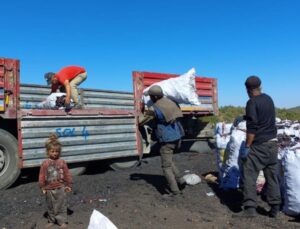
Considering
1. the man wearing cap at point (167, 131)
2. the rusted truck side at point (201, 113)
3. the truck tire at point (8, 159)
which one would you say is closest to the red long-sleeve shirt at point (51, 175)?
the man wearing cap at point (167, 131)

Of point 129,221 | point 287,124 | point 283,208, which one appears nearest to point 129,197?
point 129,221

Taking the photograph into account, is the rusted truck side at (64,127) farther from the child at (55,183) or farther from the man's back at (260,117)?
the man's back at (260,117)

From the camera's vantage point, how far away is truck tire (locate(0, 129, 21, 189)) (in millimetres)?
6801

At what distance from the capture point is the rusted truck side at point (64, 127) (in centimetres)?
687

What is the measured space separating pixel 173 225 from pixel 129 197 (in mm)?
1328

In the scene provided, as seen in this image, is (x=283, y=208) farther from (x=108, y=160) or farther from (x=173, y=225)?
(x=108, y=160)

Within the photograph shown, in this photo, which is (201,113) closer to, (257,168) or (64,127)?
(64,127)

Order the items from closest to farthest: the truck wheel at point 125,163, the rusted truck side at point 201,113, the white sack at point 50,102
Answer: the white sack at point 50,102
the truck wheel at point 125,163
the rusted truck side at point 201,113

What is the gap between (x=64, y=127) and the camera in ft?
24.7

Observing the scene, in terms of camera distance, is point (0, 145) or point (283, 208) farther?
point (0, 145)

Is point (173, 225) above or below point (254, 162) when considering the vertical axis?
below

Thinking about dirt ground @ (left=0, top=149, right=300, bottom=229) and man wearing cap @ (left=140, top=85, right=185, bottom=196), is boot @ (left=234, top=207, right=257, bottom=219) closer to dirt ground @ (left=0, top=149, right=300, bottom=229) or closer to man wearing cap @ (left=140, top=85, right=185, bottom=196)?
dirt ground @ (left=0, top=149, right=300, bottom=229)

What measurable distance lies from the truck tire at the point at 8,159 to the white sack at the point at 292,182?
4.13 metres

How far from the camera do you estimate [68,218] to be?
525 centimetres
